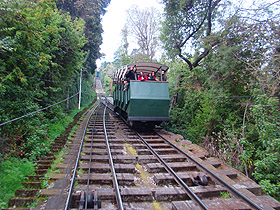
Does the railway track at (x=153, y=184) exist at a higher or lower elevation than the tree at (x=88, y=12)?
lower

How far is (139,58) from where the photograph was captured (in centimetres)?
3070

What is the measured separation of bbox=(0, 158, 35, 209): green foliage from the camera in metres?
4.19

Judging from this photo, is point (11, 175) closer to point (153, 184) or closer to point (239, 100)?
point (153, 184)

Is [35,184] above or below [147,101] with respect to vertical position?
below

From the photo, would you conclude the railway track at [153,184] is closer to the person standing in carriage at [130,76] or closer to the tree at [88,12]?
the person standing in carriage at [130,76]

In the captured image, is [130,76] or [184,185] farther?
[130,76]

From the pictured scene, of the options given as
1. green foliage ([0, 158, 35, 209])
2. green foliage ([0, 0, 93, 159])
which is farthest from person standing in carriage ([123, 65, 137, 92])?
green foliage ([0, 158, 35, 209])

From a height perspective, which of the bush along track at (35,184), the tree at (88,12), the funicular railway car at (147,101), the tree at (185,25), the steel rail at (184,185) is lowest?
the bush along track at (35,184)


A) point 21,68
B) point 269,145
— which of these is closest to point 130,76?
point 21,68

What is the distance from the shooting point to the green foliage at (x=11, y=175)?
13.8ft

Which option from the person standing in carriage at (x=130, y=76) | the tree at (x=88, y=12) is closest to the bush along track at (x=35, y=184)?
the person standing in carriage at (x=130, y=76)

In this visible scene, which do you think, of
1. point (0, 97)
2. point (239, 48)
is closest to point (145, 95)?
point (239, 48)

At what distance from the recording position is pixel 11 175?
4.89m

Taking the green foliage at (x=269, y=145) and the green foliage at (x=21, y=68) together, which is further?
the green foliage at (x=21, y=68)
